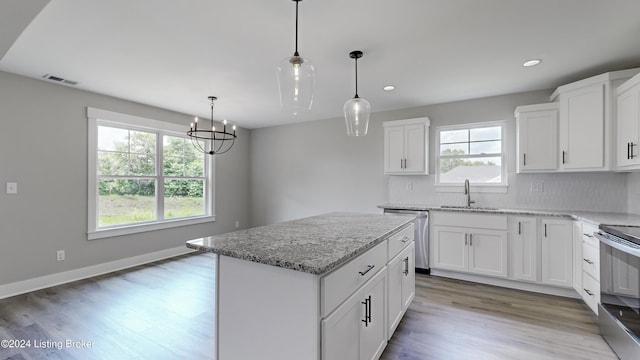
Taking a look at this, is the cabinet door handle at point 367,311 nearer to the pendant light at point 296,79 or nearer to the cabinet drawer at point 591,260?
the pendant light at point 296,79

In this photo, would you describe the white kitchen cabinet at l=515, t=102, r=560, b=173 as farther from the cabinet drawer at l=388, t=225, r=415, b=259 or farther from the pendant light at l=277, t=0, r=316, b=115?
the pendant light at l=277, t=0, r=316, b=115

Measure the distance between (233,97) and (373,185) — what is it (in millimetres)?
2674

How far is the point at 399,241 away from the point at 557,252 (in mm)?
2153

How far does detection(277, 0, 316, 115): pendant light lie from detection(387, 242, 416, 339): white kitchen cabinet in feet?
4.51

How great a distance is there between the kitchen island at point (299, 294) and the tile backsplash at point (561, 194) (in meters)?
2.75

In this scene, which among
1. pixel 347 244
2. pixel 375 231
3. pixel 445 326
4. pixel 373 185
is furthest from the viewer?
pixel 373 185

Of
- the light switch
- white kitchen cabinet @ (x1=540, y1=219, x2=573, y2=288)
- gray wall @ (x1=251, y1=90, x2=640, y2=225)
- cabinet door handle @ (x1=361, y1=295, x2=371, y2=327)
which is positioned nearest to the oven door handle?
white kitchen cabinet @ (x1=540, y1=219, x2=573, y2=288)

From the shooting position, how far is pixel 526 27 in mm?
2186

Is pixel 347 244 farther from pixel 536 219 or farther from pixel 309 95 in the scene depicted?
pixel 536 219

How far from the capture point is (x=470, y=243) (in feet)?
11.5

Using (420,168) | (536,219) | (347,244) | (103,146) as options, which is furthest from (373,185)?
(103,146)

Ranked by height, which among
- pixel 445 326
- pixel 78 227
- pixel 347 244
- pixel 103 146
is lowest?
pixel 445 326

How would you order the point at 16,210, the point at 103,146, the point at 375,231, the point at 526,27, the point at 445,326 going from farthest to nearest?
the point at 103,146, the point at 16,210, the point at 445,326, the point at 526,27, the point at 375,231

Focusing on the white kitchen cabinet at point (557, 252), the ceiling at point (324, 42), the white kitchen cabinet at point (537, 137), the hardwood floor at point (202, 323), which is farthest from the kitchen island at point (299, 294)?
the white kitchen cabinet at point (537, 137)
